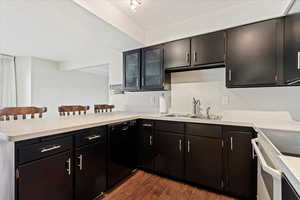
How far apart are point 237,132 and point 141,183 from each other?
1412mm

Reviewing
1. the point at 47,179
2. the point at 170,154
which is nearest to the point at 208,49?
the point at 170,154

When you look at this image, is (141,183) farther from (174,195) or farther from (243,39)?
(243,39)

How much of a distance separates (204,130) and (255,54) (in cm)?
109

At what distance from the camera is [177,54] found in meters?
2.31

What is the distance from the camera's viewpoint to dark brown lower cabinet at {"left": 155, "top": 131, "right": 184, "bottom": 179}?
2.04m

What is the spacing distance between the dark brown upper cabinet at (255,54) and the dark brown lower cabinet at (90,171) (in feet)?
5.89

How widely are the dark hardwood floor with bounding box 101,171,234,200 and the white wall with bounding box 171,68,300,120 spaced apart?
110 cm

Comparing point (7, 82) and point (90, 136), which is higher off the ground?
point (7, 82)

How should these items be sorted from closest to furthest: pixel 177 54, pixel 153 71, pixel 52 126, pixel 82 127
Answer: pixel 52 126, pixel 82 127, pixel 177 54, pixel 153 71

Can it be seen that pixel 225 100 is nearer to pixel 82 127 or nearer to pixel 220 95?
pixel 220 95

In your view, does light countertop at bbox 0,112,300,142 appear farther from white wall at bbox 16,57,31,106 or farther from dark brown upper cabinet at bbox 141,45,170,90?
white wall at bbox 16,57,31,106

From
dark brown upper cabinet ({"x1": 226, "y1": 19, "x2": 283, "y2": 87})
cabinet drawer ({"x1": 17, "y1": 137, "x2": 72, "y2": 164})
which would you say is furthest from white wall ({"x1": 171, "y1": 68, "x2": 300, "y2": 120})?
cabinet drawer ({"x1": 17, "y1": 137, "x2": 72, "y2": 164})

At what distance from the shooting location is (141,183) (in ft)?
6.79

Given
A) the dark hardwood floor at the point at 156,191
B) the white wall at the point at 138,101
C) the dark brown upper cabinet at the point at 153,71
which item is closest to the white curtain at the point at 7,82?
the white wall at the point at 138,101
